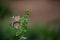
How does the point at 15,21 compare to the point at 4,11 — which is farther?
the point at 4,11

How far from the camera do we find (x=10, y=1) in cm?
240

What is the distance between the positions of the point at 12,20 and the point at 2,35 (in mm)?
443

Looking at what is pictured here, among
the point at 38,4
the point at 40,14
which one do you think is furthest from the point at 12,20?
the point at 38,4

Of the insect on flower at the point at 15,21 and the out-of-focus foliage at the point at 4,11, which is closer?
the insect on flower at the point at 15,21

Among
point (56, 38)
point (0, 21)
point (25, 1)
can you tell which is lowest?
point (56, 38)

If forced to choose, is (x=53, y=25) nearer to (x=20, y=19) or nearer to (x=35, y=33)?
(x=35, y=33)

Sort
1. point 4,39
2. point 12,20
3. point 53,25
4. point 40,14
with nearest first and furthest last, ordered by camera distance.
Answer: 1. point 12,20
2. point 4,39
3. point 53,25
4. point 40,14

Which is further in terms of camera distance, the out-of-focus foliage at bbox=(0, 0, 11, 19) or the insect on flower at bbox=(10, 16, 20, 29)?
the out-of-focus foliage at bbox=(0, 0, 11, 19)

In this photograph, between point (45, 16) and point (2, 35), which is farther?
point (45, 16)

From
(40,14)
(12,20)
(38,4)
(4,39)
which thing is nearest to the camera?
(12,20)

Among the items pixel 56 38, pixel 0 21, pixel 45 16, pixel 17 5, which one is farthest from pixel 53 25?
pixel 17 5

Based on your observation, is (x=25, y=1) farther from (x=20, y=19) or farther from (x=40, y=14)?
(x=20, y=19)

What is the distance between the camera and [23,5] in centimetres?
238

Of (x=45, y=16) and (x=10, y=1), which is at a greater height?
(x=10, y=1)
